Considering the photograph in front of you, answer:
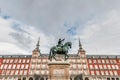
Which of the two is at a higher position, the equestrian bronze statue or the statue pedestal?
the equestrian bronze statue

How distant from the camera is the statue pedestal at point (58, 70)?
66.8 ft

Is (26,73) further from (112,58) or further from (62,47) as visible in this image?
(62,47)

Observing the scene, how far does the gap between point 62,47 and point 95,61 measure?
60.1 metres

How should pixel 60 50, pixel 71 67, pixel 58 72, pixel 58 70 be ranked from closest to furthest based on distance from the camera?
pixel 58 72
pixel 58 70
pixel 60 50
pixel 71 67

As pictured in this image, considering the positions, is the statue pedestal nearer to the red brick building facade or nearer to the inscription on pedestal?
the inscription on pedestal

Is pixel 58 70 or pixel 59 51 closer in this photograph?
pixel 58 70

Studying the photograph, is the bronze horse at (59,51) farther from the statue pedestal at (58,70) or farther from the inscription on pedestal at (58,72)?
the inscription on pedestal at (58,72)

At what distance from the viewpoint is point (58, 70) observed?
20812 mm

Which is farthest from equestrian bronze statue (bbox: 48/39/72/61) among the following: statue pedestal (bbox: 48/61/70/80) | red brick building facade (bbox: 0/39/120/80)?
red brick building facade (bbox: 0/39/120/80)

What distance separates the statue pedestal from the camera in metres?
20.4

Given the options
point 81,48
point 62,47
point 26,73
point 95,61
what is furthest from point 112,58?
point 62,47

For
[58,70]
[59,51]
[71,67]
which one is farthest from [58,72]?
[71,67]

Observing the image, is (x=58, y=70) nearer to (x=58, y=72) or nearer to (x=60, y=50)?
(x=58, y=72)

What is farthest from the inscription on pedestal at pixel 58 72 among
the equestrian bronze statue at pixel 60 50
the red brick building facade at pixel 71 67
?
the red brick building facade at pixel 71 67
